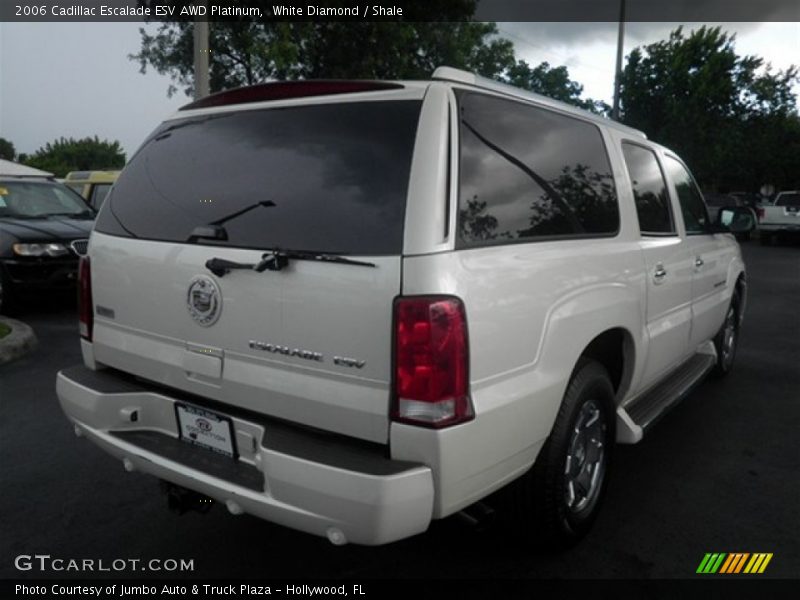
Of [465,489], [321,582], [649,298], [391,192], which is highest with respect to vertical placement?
[391,192]

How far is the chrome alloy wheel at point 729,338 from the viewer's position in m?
5.31

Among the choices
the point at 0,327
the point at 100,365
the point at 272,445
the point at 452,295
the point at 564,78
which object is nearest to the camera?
the point at 452,295

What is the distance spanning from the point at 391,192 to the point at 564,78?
48.9 meters

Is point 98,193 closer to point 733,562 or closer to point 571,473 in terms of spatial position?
point 571,473

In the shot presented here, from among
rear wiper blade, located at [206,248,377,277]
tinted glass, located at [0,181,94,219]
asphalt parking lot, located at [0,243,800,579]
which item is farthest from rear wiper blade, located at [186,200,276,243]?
tinted glass, located at [0,181,94,219]

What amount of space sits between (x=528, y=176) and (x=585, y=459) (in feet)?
4.14

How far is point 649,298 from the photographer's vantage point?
329cm

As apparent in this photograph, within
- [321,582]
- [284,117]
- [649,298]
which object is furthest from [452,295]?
[649,298]

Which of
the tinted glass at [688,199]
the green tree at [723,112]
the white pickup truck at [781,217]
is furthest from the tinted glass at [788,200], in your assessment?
the tinted glass at [688,199]

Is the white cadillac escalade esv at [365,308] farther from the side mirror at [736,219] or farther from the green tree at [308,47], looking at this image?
the green tree at [308,47]

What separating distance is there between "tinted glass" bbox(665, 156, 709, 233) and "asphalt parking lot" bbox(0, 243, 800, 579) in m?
1.31

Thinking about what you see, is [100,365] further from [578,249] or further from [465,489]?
[578,249]

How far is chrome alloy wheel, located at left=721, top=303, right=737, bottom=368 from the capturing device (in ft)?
17.4

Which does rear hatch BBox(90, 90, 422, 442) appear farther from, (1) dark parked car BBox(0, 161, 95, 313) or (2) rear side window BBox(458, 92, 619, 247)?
(1) dark parked car BBox(0, 161, 95, 313)
